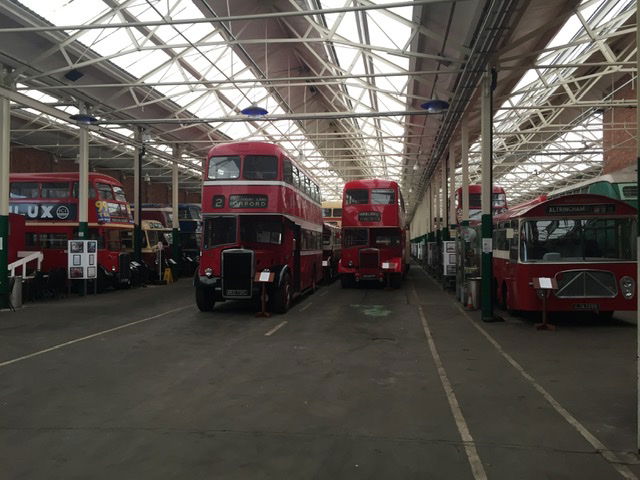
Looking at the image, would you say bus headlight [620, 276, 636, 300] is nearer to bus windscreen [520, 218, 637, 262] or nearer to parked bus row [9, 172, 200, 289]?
bus windscreen [520, 218, 637, 262]

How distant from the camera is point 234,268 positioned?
456 inches

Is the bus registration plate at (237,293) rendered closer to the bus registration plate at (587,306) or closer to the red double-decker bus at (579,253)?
the red double-decker bus at (579,253)

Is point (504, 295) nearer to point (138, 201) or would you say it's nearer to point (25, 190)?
point (138, 201)

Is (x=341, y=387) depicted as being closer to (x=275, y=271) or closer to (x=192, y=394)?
(x=192, y=394)

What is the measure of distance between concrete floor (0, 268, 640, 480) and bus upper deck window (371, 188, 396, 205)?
9406 mm

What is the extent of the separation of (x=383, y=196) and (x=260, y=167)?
27.2 feet

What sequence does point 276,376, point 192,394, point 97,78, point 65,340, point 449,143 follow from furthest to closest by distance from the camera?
1. point 449,143
2. point 97,78
3. point 65,340
4. point 276,376
5. point 192,394

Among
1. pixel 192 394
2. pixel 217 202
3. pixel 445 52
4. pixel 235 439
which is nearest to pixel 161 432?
pixel 235 439

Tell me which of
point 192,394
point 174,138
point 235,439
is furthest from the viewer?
point 174,138

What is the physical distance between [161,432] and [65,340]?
537 cm

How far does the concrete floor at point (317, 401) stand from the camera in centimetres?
380

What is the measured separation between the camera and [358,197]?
19391 millimetres

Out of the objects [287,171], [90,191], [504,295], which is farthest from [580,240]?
[90,191]

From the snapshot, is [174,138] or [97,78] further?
[174,138]
